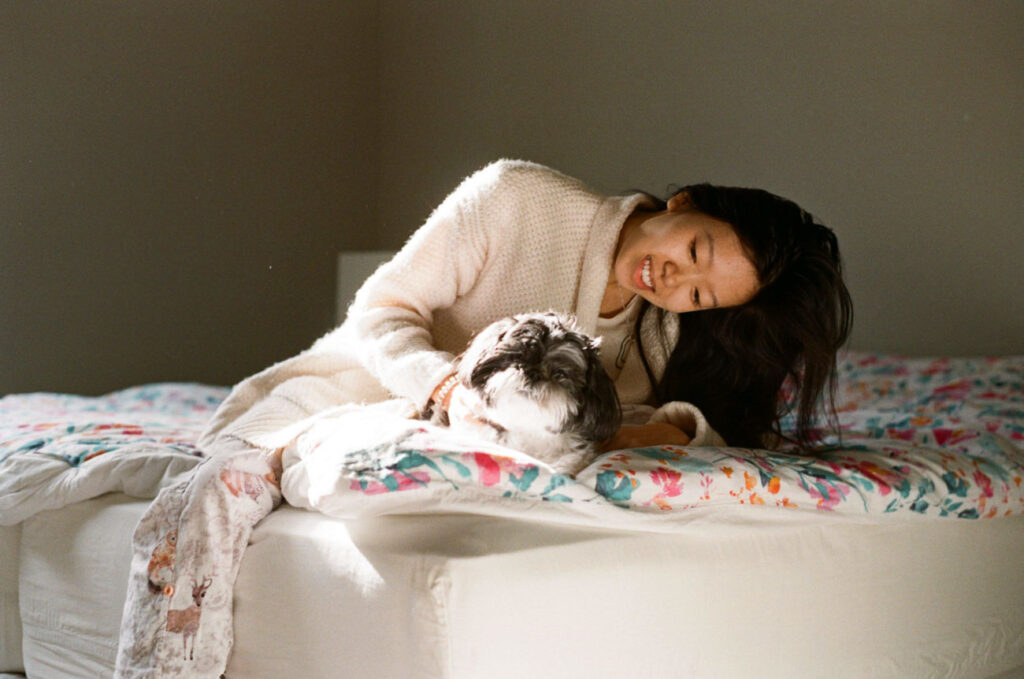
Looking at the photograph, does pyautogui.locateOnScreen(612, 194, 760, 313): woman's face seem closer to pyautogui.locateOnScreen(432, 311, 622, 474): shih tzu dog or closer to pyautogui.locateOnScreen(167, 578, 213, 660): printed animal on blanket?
pyautogui.locateOnScreen(432, 311, 622, 474): shih tzu dog

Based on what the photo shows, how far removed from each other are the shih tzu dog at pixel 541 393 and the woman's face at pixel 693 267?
34cm

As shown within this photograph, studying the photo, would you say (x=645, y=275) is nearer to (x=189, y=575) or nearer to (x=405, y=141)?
(x=189, y=575)

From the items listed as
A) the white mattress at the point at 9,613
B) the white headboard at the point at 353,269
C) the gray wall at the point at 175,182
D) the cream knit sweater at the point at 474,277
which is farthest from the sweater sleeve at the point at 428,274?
the gray wall at the point at 175,182

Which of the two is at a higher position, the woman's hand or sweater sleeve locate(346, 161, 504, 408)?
sweater sleeve locate(346, 161, 504, 408)

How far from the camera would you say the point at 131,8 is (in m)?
3.12

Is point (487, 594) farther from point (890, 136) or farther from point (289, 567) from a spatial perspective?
point (890, 136)

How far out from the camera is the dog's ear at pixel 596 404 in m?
0.98

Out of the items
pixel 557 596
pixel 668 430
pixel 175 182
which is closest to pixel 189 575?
pixel 557 596

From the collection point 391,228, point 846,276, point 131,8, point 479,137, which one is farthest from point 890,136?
point 131,8

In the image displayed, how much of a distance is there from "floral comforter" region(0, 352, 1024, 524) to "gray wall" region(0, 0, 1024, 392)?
1.22 ft

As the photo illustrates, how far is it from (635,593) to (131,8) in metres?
2.78

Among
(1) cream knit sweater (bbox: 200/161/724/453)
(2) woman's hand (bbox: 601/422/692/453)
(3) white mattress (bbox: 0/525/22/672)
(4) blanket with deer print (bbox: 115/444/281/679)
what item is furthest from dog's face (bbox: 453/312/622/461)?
(3) white mattress (bbox: 0/525/22/672)

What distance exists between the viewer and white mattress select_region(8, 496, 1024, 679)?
2.79 ft

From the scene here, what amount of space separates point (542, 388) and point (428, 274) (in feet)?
1.74
